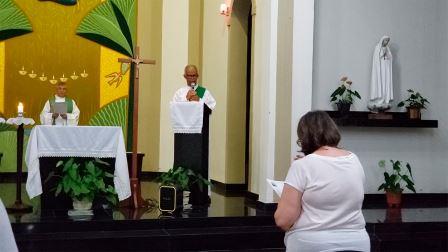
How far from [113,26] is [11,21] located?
5.30 feet

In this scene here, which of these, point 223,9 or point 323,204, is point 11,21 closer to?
point 223,9

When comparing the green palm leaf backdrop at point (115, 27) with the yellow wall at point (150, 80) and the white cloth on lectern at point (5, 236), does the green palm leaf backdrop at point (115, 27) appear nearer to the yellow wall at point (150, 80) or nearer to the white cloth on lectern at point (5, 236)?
the yellow wall at point (150, 80)

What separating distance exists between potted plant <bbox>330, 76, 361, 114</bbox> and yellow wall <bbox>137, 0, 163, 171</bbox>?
12.3 ft

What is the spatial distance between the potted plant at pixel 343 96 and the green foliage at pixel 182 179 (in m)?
2.03

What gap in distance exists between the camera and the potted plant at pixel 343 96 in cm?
745

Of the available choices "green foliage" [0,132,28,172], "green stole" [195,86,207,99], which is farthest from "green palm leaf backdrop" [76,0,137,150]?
"green stole" [195,86,207,99]

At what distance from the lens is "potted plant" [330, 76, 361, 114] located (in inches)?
293

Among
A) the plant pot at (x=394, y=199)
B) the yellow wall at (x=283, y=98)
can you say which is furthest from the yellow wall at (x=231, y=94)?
the plant pot at (x=394, y=199)

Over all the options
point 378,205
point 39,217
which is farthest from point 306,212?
point 378,205

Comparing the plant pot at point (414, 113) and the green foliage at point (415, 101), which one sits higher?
the green foliage at point (415, 101)

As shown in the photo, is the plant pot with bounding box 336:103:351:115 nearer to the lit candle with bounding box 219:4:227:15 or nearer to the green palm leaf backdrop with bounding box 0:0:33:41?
the lit candle with bounding box 219:4:227:15

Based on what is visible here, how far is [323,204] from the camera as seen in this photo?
8.18ft

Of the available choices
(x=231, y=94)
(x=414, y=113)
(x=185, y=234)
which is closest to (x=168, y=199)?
(x=185, y=234)

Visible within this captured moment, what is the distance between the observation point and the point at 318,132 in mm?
2555
